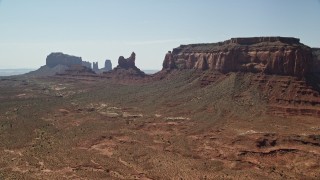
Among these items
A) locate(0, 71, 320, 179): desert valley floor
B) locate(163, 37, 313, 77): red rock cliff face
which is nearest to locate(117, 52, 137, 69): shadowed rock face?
locate(163, 37, 313, 77): red rock cliff face

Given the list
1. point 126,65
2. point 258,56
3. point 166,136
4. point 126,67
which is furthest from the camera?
point 126,65

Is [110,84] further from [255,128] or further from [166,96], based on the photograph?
[255,128]

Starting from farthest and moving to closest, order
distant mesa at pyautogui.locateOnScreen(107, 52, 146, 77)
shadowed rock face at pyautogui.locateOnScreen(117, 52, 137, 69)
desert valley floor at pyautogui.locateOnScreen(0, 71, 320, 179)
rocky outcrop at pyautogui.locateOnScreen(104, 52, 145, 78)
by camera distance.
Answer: shadowed rock face at pyautogui.locateOnScreen(117, 52, 137, 69) < distant mesa at pyautogui.locateOnScreen(107, 52, 146, 77) < rocky outcrop at pyautogui.locateOnScreen(104, 52, 145, 78) < desert valley floor at pyautogui.locateOnScreen(0, 71, 320, 179)

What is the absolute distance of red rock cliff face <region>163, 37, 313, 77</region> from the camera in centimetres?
8312

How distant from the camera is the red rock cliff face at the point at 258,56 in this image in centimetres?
8312

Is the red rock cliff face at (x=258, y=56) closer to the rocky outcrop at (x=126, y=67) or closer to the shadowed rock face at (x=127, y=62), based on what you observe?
the rocky outcrop at (x=126, y=67)

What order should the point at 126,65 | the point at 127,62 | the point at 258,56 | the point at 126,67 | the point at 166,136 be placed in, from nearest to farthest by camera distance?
the point at 166,136
the point at 258,56
the point at 126,67
the point at 127,62
the point at 126,65

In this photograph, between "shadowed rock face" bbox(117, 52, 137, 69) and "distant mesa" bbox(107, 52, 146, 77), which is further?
"shadowed rock face" bbox(117, 52, 137, 69)

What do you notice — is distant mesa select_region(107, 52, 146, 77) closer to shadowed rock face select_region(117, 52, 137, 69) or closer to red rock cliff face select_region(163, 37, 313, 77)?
shadowed rock face select_region(117, 52, 137, 69)

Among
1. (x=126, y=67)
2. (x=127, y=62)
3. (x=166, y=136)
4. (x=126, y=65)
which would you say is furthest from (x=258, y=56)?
(x=126, y=65)

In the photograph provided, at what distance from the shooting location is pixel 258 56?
91.0 m

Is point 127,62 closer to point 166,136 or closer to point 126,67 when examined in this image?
point 126,67

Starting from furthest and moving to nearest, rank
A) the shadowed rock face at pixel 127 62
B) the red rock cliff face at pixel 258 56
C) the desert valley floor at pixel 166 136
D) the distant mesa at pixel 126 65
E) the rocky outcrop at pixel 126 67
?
the shadowed rock face at pixel 127 62 < the distant mesa at pixel 126 65 < the rocky outcrop at pixel 126 67 < the red rock cliff face at pixel 258 56 < the desert valley floor at pixel 166 136

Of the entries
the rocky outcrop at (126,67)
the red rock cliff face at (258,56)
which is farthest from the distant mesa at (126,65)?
the red rock cliff face at (258,56)
